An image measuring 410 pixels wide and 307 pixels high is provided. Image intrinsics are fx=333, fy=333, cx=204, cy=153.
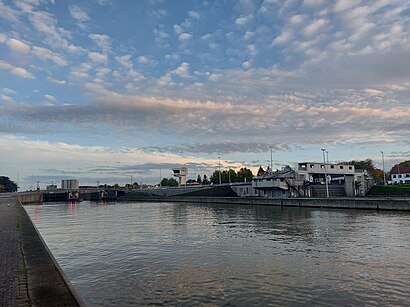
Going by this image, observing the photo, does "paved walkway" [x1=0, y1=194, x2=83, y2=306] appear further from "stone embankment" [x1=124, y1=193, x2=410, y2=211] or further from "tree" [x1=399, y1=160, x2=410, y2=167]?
"tree" [x1=399, y1=160, x2=410, y2=167]

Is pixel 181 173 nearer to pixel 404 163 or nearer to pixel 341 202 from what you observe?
pixel 404 163

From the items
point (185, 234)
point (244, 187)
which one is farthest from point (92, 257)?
point (244, 187)

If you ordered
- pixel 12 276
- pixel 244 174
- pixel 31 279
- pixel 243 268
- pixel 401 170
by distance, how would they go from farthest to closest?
pixel 244 174, pixel 401 170, pixel 243 268, pixel 12 276, pixel 31 279

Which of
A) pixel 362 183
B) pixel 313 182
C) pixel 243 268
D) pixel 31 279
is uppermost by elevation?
pixel 313 182

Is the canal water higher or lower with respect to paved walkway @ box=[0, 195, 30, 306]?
lower

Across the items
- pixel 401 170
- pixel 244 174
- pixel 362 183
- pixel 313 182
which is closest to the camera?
pixel 362 183

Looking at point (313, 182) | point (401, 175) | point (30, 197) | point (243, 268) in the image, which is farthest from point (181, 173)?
point (243, 268)

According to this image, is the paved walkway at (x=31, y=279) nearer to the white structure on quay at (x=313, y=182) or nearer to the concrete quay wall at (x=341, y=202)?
the concrete quay wall at (x=341, y=202)

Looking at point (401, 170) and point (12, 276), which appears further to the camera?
point (401, 170)

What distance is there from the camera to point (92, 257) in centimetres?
2312

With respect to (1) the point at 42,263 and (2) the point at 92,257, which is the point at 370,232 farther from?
(1) the point at 42,263

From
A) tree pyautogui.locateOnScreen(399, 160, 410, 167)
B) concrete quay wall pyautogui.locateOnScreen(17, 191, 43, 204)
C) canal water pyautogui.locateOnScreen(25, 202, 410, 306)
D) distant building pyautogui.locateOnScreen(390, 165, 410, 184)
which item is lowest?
canal water pyautogui.locateOnScreen(25, 202, 410, 306)

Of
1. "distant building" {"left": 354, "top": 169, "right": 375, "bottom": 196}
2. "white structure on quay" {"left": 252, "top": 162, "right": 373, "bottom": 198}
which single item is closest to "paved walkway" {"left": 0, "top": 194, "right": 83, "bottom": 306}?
"white structure on quay" {"left": 252, "top": 162, "right": 373, "bottom": 198}

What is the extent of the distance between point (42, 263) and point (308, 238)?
71.0ft
